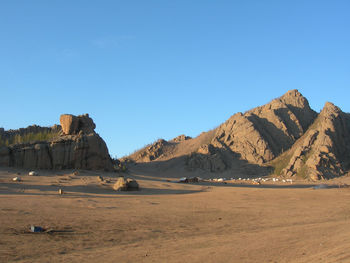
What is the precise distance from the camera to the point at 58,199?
13914 millimetres

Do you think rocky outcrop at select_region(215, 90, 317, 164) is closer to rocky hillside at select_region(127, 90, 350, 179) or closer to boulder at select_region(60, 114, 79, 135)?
rocky hillside at select_region(127, 90, 350, 179)

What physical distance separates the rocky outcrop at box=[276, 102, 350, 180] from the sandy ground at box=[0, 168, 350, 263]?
64.7 ft

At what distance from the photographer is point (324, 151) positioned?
36625 millimetres

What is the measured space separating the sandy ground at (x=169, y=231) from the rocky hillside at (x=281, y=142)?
2188 cm

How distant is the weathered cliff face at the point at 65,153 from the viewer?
24.6m

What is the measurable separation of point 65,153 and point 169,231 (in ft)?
61.2

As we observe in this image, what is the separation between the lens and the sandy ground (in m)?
7.04

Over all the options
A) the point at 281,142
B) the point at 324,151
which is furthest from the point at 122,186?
the point at 281,142

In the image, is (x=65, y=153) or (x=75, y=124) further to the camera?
(x=75, y=124)

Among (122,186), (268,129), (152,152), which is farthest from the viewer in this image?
(152,152)

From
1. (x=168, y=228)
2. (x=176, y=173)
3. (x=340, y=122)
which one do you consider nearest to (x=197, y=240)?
(x=168, y=228)

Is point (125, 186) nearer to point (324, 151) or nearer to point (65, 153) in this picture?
point (65, 153)

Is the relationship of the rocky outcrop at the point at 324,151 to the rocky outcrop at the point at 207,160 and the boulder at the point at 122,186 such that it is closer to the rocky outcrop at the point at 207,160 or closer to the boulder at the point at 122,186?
the rocky outcrop at the point at 207,160

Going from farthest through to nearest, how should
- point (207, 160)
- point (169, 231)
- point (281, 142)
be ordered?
point (281, 142) → point (207, 160) → point (169, 231)
